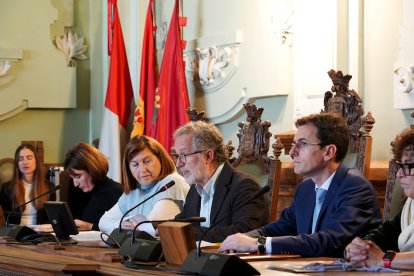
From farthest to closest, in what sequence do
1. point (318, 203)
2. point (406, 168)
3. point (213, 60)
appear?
point (213, 60)
point (318, 203)
point (406, 168)

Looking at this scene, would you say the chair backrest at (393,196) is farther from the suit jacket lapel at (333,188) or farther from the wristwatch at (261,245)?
the wristwatch at (261,245)

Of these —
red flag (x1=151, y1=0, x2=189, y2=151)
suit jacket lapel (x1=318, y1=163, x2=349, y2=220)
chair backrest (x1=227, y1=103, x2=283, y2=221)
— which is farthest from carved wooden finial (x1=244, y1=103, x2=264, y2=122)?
red flag (x1=151, y1=0, x2=189, y2=151)

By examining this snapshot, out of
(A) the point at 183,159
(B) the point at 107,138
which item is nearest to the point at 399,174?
(A) the point at 183,159

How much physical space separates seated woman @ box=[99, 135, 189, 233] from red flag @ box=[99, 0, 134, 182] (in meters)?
2.39

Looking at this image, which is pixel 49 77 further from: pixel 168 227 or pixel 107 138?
pixel 168 227

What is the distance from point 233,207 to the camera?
167 inches

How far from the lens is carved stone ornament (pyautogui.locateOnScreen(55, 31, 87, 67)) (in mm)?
7891

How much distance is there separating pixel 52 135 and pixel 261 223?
415 cm

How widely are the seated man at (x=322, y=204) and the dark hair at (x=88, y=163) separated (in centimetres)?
189

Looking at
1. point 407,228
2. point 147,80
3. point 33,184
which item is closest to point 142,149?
point 407,228

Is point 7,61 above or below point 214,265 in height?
above

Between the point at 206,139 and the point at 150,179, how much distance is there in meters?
0.55

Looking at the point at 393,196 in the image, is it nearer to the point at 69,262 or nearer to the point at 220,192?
the point at 220,192

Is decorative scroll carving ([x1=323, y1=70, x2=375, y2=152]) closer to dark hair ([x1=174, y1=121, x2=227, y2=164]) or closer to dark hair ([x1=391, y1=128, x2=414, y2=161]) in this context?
dark hair ([x1=174, y1=121, x2=227, y2=164])
